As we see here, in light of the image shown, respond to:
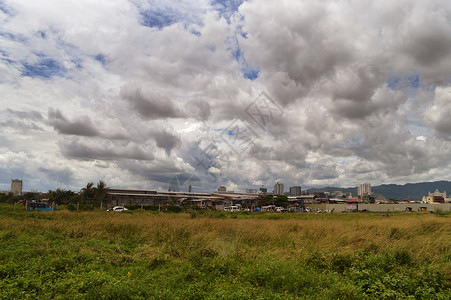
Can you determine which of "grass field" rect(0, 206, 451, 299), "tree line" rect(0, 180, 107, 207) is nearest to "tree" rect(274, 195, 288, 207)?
"tree line" rect(0, 180, 107, 207)

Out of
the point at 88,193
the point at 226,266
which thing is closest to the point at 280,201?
the point at 88,193

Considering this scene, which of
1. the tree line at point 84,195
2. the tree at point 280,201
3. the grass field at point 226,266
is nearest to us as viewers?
the grass field at point 226,266

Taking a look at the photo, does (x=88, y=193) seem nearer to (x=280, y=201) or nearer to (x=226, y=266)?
(x=280, y=201)

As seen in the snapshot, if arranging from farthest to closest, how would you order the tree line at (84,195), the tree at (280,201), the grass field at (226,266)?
the tree at (280,201)
the tree line at (84,195)
the grass field at (226,266)

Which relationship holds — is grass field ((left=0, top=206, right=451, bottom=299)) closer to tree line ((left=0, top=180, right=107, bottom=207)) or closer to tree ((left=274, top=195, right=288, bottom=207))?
tree line ((left=0, top=180, right=107, bottom=207))

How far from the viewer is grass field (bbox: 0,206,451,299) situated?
23.4ft

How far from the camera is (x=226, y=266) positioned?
9.21 m

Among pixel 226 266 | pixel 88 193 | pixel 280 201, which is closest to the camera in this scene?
pixel 226 266

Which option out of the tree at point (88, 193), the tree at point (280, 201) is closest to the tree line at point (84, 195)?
the tree at point (88, 193)

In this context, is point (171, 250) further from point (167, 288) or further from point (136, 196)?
point (136, 196)

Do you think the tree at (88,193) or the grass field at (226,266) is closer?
the grass field at (226,266)

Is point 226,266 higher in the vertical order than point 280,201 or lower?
higher

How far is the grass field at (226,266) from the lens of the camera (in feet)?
23.4

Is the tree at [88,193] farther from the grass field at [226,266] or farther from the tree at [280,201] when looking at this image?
the grass field at [226,266]
